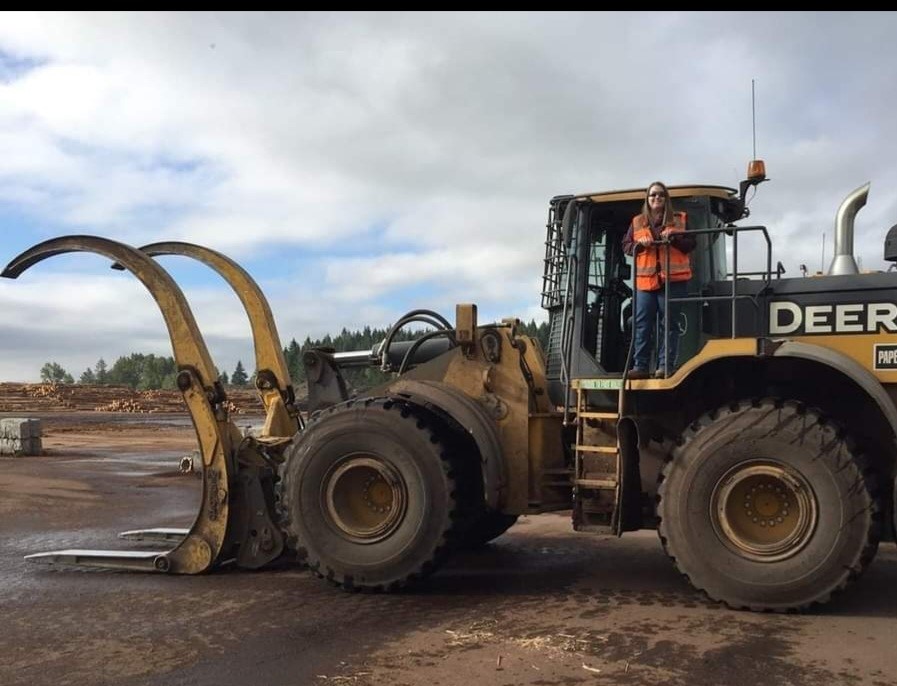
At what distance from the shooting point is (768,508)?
5523 millimetres

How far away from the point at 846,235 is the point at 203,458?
522 cm

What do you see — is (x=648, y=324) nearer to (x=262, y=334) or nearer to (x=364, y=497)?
(x=364, y=497)

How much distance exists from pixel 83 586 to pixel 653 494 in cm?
441

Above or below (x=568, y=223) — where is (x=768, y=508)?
below

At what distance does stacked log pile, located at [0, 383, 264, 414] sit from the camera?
40.5 metres

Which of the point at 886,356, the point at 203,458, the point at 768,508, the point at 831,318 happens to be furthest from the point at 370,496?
the point at 886,356

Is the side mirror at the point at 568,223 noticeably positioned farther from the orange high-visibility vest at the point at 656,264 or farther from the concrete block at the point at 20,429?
the concrete block at the point at 20,429

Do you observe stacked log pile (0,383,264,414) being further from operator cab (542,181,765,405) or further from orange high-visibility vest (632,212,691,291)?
orange high-visibility vest (632,212,691,291)

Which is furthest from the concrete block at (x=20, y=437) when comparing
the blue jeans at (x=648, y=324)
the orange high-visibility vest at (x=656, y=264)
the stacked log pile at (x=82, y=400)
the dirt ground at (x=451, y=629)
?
the stacked log pile at (x=82, y=400)

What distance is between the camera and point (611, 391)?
20.7 feet

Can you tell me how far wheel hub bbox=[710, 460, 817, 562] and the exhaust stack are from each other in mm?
1606

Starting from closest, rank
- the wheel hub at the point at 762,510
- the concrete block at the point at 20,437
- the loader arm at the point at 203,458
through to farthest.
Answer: the wheel hub at the point at 762,510 < the loader arm at the point at 203,458 < the concrete block at the point at 20,437

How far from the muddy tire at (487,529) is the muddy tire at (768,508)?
2277 millimetres

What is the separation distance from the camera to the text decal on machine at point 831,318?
18.1 ft
